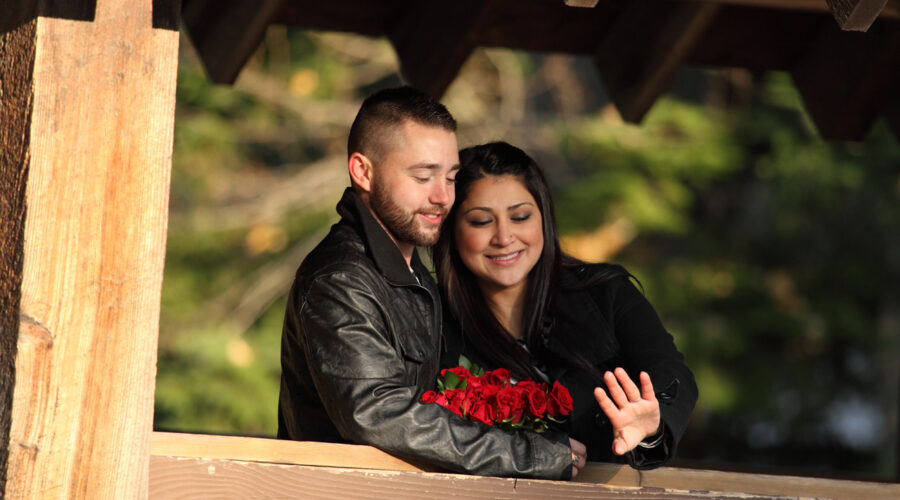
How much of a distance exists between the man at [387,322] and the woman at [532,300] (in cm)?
37

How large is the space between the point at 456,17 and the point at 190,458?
269cm

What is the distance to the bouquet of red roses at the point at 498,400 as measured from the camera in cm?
324

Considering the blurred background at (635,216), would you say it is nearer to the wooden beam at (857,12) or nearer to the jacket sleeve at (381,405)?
the jacket sleeve at (381,405)

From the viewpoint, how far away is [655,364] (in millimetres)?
3754

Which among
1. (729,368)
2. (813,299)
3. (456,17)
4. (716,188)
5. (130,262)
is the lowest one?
(729,368)

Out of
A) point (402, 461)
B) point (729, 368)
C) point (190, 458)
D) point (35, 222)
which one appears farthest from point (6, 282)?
point (729, 368)

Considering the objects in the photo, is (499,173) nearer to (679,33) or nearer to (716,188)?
(679,33)

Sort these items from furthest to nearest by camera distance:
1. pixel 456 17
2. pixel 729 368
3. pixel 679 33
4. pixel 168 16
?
pixel 729 368 → pixel 456 17 → pixel 679 33 → pixel 168 16

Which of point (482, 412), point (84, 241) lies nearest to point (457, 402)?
point (482, 412)

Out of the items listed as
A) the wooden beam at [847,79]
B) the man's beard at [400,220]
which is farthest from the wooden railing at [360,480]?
the wooden beam at [847,79]

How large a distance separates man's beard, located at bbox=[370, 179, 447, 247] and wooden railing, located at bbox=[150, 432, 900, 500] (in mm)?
741

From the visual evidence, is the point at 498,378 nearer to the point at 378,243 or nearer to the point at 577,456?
the point at 577,456

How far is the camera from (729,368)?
12227mm

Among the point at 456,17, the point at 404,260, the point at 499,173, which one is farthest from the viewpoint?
the point at 456,17
